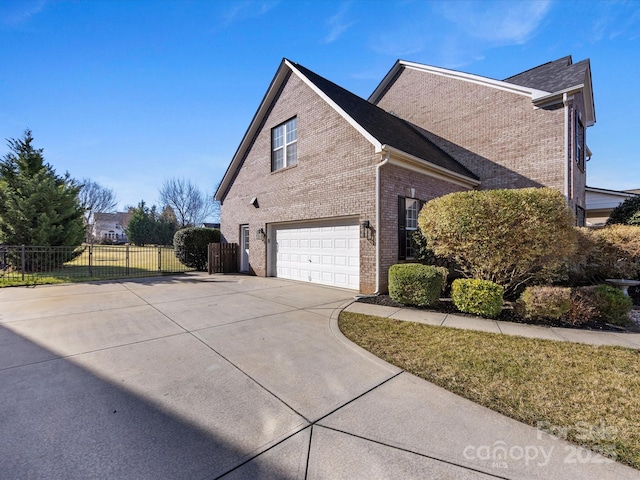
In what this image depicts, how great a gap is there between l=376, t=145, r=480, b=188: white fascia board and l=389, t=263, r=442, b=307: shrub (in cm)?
344

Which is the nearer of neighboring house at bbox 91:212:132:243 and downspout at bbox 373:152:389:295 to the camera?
downspout at bbox 373:152:389:295

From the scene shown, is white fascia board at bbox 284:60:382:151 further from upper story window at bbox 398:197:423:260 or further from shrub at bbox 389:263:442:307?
shrub at bbox 389:263:442:307

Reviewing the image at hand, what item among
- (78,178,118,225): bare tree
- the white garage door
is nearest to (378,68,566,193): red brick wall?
the white garage door

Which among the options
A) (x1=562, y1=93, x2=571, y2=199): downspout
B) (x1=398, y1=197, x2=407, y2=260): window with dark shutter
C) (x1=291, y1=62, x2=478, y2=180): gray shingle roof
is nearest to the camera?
(x1=398, y1=197, x2=407, y2=260): window with dark shutter

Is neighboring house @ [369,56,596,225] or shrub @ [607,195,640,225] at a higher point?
Result: neighboring house @ [369,56,596,225]

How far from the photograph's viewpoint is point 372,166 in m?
8.36

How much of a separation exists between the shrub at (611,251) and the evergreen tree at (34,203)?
21.2 meters

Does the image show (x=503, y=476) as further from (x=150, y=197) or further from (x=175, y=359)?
(x=150, y=197)

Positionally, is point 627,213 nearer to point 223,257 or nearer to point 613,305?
point 613,305

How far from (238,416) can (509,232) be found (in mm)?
6332

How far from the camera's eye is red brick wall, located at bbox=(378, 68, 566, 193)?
34.2ft

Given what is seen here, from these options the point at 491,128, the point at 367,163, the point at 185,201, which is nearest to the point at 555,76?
the point at 491,128

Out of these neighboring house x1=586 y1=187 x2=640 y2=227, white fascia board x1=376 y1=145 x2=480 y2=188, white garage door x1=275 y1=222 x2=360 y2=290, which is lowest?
white garage door x1=275 y1=222 x2=360 y2=290

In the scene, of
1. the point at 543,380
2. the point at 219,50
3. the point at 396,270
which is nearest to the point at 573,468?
the point at 543,380
